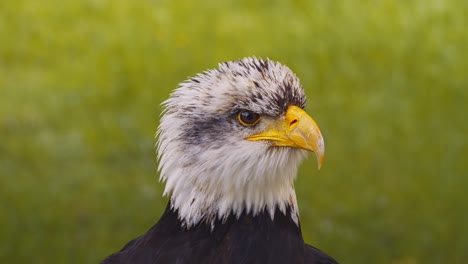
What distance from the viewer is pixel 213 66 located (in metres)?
11.7

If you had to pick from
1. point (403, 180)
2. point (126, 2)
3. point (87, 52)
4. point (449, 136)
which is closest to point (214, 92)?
point (403, 180)

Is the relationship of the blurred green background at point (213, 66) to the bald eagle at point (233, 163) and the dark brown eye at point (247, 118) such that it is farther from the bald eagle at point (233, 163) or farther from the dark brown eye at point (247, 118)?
the dark brown eye at point (247, 118)

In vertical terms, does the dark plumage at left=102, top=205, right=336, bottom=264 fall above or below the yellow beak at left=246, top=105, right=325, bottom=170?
below

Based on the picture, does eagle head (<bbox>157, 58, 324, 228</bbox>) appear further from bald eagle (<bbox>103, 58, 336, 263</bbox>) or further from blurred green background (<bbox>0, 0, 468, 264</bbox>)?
blurred green background (<bbox>0, 0, 468, 264</bbox>)

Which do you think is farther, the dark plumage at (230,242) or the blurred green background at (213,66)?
the blurred green background at (213,66)

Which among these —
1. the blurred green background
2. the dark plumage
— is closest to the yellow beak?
the dark plumage

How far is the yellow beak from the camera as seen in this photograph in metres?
5.48

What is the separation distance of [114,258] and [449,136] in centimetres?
557

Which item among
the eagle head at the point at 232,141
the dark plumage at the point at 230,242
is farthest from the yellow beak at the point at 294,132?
the dark plumage at the point at 230,242

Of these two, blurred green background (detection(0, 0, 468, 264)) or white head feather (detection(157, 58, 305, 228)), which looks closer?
white head feather (detection(157, 58, 305, 228))

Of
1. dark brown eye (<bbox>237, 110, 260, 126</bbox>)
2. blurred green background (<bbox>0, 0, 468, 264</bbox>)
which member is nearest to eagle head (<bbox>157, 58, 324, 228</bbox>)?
dark brown eye (<bbox>237, 110, 260, 126</bbox>)

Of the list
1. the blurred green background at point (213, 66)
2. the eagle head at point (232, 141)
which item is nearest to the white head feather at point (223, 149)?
the eagle head at point (232, 141)

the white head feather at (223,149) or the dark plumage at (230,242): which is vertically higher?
the white head feather at (223,149)

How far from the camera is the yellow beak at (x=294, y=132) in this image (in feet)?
18.0
